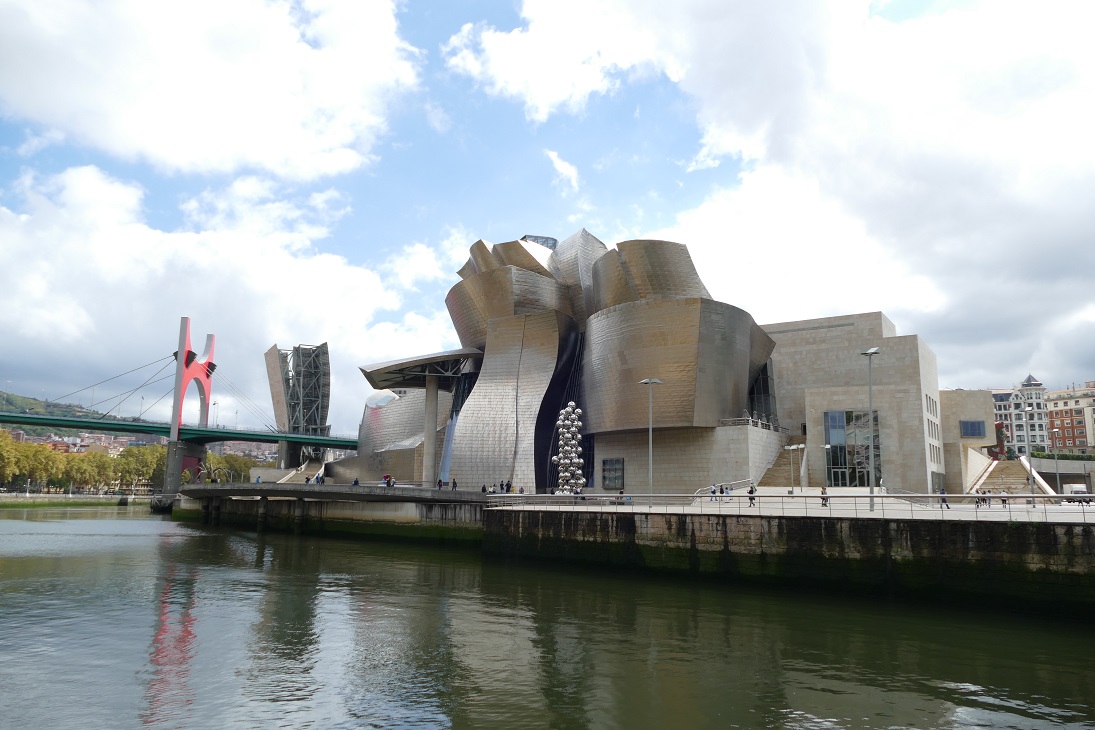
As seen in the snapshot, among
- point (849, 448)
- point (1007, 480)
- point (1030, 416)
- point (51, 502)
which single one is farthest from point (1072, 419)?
point (51, 502)

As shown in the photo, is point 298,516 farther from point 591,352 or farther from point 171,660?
point 171,660

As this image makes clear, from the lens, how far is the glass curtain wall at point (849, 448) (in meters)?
37.2

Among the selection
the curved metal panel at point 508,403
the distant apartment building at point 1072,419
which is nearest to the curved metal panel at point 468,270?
the curved metal panel at point 508,403

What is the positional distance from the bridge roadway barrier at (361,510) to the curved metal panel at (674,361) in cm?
969

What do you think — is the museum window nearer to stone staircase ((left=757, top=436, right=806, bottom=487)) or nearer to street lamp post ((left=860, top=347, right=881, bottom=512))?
stone staircase ((left=757, top=436, right=806, bottom=487))

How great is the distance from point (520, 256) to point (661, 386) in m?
14.0

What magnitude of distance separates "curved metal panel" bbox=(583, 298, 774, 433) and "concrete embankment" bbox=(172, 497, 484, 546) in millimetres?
10432

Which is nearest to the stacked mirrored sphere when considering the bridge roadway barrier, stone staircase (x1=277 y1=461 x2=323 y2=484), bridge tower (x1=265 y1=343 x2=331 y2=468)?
the bridge roadway barrier

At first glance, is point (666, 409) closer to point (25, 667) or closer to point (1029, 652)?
point (1029, 652)

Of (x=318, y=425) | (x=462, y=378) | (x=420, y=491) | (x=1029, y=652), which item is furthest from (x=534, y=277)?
(x=318, y=425)

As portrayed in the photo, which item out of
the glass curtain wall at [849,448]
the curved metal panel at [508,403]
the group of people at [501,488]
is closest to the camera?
the group of people at [501,488]

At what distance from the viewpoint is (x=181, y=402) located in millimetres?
68875

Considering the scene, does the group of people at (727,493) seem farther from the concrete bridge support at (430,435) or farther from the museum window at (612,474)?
the concrete bridge support at (430,435)

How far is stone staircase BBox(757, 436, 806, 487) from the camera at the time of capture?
3772 cm
